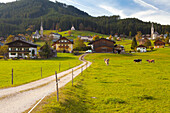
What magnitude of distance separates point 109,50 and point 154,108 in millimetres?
91012

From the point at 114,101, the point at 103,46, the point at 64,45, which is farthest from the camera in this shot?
the point at 64,45

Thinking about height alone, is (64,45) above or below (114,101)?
above

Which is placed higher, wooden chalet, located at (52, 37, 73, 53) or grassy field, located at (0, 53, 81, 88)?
wooden chalet, located at (52, 37, 73, 53)

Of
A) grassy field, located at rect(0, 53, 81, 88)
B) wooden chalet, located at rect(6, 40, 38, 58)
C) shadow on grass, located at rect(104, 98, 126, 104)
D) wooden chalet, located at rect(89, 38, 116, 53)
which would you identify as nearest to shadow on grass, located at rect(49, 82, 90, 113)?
shadow on grass, located at rect(104, 98, 126, 104)

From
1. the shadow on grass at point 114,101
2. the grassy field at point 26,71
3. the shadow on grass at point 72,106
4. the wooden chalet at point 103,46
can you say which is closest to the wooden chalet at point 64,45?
the wooden chalet at point 103,46

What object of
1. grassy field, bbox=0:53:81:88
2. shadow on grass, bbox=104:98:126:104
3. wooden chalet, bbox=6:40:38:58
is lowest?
grassy field, bbox=0:53:81:88

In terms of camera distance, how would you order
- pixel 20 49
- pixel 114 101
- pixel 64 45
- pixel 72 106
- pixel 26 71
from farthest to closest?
pixel 64 45, pixel 20 49, pixel 26 71, pixel 114 101, pixel 72 106

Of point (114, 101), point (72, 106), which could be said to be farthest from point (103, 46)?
point (72, 106)

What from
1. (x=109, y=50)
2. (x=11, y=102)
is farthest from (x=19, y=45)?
(x=11, y=102)

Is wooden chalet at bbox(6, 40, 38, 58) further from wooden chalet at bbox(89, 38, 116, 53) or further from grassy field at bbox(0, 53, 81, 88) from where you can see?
wooden chalet at bbox(89, 38, 116, 53)

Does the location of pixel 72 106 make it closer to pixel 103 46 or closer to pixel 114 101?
pixel 114 101

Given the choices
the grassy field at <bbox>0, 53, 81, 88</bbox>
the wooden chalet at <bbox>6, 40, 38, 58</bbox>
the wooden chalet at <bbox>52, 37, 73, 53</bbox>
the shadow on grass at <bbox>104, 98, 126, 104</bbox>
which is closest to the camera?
the shadow on grass at <bbox>104, 98, 126, 104</bbox>

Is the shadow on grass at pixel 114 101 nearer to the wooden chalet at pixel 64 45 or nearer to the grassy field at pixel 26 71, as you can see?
the grassy field at pixel 26 71

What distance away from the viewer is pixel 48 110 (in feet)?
29.4
